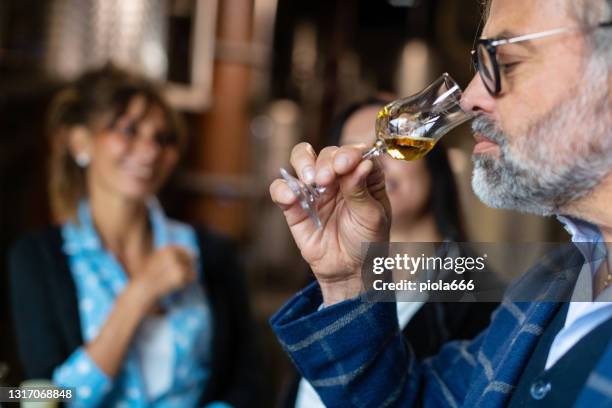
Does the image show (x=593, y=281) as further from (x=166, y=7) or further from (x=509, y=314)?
(x=166, y=7)

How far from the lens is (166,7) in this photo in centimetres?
371

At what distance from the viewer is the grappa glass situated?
32.8 inches

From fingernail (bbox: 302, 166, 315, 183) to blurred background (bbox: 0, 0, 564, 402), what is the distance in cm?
134

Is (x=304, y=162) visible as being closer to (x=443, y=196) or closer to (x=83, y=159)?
(x=443, y=196)

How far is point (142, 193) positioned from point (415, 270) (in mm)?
1187

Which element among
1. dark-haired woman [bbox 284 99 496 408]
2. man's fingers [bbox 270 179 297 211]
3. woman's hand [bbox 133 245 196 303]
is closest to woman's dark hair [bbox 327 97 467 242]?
dark-haired woman [bbox 284 99 496 408]

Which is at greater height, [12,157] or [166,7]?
[166,7]

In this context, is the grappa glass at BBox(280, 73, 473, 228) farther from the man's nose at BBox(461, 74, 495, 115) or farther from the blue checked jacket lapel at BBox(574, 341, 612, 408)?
the blue checked jacket lapel at BBox(574, 341, 612, 408)

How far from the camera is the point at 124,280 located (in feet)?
5.59

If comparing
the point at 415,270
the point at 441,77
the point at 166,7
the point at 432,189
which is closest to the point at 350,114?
the point at 432,189

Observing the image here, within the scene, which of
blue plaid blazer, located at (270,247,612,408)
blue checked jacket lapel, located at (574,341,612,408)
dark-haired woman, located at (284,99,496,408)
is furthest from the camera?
dark-haired woman, located at (284,99,496,408)

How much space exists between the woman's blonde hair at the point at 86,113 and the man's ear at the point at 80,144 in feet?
0.04

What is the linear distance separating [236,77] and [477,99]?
4117 millimetres

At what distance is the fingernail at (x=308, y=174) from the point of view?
0.80 m
